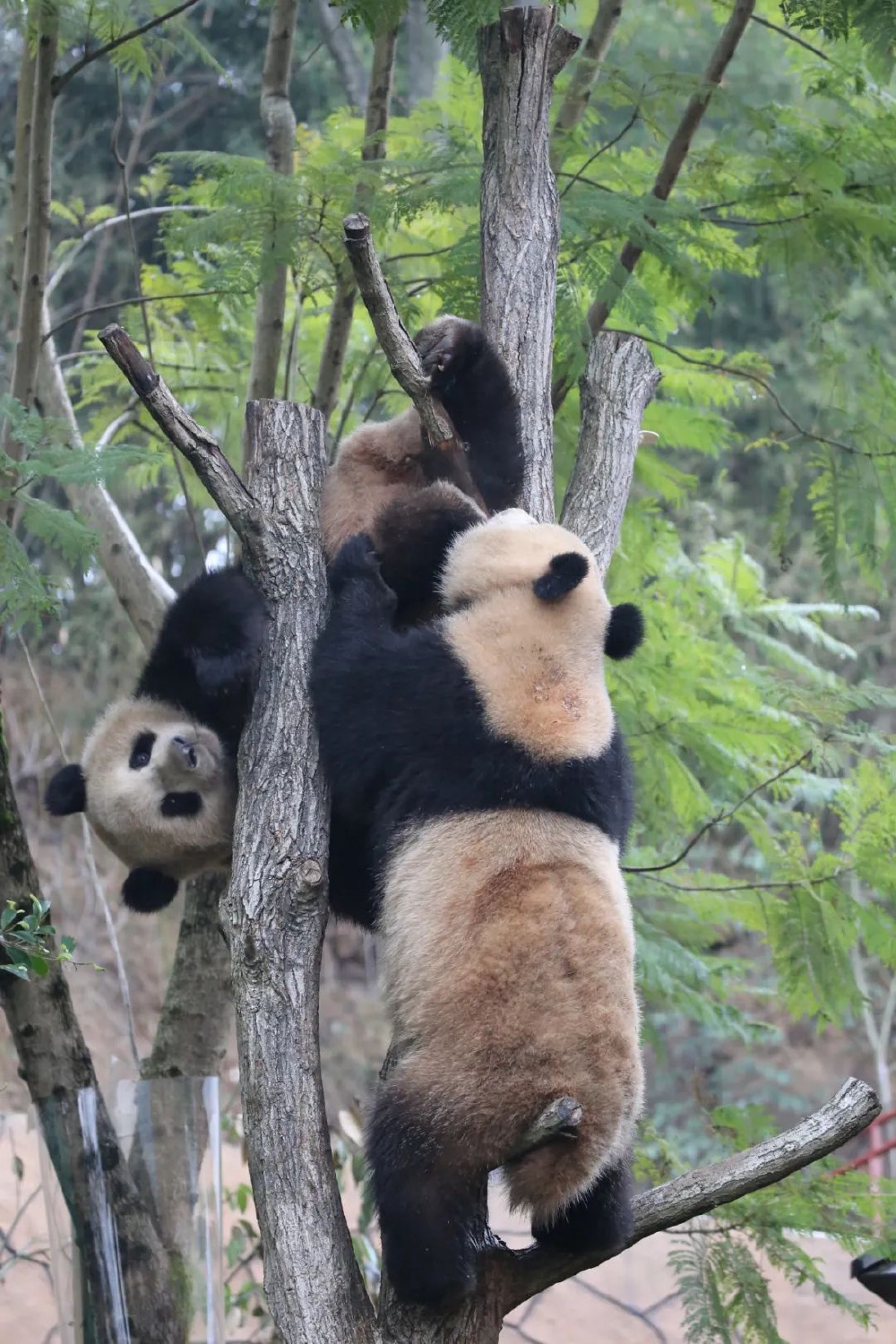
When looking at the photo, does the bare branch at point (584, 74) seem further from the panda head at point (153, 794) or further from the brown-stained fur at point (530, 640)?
the panda head at point (153, 794)

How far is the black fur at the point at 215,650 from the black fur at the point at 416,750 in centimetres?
37

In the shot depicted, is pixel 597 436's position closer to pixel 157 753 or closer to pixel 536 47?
pixel 536 47

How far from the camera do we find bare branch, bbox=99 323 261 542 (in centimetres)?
328

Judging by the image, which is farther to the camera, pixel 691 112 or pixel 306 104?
pixel 306 104

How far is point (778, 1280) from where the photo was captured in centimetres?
802

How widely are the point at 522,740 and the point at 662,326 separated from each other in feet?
10.1

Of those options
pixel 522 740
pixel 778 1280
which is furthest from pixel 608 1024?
pixel 778 1280

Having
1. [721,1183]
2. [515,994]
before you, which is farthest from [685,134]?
[721,1183]

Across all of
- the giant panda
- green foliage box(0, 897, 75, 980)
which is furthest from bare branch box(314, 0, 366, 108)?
green foliage box(0, 897, 75, 980)

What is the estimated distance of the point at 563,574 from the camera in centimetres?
345

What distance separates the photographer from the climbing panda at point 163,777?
4266mm

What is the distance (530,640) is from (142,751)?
5.28ft

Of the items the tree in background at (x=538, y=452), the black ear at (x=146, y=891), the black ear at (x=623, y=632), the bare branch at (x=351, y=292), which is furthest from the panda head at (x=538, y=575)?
the bare branch at (x=351, y=292)

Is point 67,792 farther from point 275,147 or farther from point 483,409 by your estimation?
point 275,147
